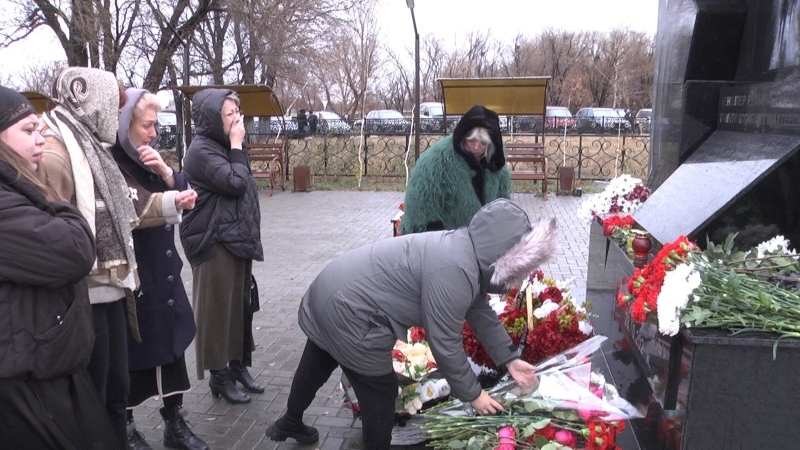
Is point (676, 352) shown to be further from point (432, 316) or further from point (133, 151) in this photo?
point (133, 151)

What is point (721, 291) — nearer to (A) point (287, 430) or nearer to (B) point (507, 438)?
(B) point (507, 438)

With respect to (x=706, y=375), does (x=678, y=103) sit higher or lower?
higher

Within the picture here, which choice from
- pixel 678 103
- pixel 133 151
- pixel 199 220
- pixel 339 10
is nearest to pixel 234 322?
pixel 199 220

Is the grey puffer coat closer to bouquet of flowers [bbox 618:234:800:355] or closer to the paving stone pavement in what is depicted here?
bouquet of flowers [bbox 618:234:800:355]

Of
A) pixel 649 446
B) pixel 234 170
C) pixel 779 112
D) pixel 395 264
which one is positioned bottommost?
pixel 649 446

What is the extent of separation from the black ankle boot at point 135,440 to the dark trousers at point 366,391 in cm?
84

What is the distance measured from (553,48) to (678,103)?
1392 inches

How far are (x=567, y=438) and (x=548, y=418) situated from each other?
124mm

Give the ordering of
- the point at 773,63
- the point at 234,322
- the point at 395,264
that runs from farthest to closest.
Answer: the point at 773,63
the point at 234,322
the point at 395,264

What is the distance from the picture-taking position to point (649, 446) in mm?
2732

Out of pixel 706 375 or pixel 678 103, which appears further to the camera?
pixel 678 103

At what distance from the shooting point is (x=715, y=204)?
10.4ft

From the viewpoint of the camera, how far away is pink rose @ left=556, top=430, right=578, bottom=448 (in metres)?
2.54

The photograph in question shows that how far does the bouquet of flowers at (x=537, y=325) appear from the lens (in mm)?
3164
